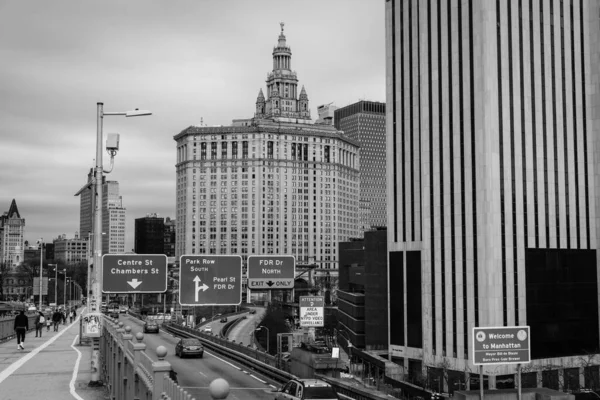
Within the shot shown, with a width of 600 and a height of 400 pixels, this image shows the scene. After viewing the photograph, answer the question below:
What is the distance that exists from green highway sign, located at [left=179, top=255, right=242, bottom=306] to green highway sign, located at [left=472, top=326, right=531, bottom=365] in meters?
14.1

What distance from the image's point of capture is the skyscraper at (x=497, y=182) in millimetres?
81688

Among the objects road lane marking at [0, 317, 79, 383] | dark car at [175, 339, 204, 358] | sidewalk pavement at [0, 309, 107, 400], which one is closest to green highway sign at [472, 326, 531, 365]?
dark car at [175, 339, 204, 358]

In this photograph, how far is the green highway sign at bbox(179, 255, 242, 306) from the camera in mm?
31875

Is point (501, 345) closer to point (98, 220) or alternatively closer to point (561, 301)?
point (98, 220)

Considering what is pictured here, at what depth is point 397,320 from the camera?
92188 millimetres

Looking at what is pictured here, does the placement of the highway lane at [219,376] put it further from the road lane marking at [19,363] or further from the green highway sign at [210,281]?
the road lane marking at [19,363]

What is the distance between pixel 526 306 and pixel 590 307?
12.0 m

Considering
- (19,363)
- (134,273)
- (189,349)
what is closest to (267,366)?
(134,273)

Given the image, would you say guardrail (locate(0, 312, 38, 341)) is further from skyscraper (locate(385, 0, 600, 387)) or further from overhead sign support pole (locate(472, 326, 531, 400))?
skyscraper (locate(385, 0, 600, 387))

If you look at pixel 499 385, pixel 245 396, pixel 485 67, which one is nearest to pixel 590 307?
pixel 499 385

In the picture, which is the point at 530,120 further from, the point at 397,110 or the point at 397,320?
the point at 397,320

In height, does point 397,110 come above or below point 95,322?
above

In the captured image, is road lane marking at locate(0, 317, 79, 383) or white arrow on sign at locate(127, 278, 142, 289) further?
white arrow on sign at locate(127, 278, 142, 289)

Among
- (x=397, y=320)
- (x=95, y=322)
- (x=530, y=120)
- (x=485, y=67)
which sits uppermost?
(x=485, y=67)
